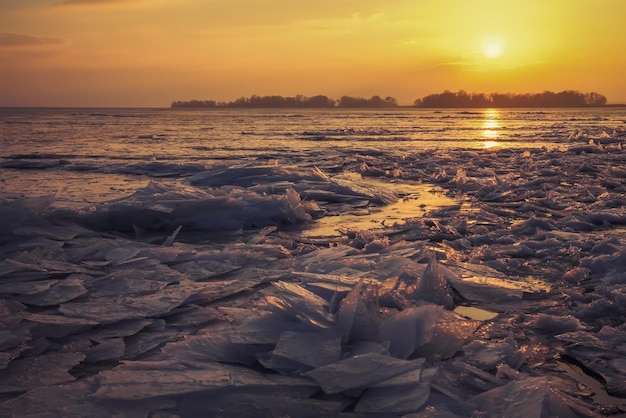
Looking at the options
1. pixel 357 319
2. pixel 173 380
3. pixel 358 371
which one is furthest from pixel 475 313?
pixel 173 380

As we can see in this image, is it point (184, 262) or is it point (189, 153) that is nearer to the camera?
point (184, 262)

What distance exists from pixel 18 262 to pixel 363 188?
4.87 meters

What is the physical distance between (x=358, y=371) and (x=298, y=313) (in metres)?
0.51

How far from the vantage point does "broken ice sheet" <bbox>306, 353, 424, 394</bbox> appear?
193 cm

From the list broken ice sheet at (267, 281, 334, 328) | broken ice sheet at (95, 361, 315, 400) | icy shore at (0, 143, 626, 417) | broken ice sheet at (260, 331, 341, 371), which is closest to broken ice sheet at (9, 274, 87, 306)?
icy shore at (0, 143, 626, 417)

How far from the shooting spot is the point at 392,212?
6090mm

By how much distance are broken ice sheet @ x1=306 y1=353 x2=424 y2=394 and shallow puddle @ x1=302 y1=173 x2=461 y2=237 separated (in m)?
2.90

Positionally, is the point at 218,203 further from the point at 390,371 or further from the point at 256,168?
the point at 390,371

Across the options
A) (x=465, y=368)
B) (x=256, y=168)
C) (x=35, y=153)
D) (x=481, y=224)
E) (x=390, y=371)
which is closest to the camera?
(x=390, y=371)

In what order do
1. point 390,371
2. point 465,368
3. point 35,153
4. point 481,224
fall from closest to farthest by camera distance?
point 390,371, point 465,368, point 481,224, point 35,153

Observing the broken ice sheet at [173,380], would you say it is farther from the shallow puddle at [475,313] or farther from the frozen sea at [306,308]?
the shallow puddle at [475,313]

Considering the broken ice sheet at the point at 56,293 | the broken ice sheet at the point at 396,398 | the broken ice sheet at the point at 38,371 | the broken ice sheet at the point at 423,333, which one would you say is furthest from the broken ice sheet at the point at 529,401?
the broken ice sheet at the point at 56,293

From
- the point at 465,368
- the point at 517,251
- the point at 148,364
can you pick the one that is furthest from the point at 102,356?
the point at 517,251

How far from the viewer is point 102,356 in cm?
231
